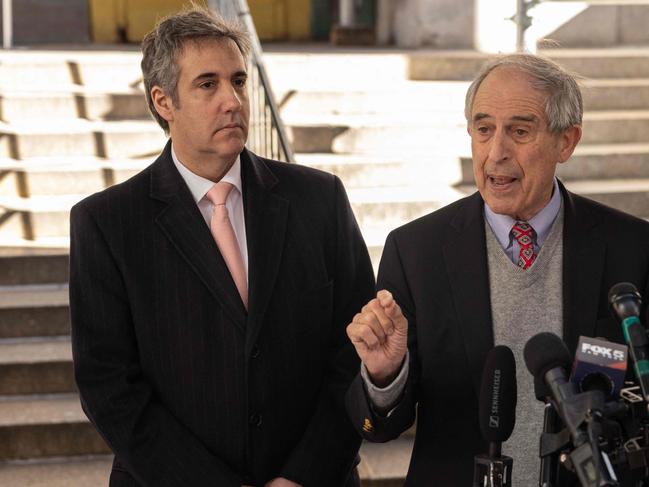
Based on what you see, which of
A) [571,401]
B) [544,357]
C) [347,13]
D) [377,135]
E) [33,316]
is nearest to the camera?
[571,401]

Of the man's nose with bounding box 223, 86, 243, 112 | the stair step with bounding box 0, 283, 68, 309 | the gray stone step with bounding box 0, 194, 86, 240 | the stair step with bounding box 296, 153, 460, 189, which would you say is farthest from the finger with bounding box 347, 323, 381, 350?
the stair step with bounding box 296, 153, 460, 189

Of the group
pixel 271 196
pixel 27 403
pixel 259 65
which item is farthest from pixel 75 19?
pixel 271 196

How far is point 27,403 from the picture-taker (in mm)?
5980

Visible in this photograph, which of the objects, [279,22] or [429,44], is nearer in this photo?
[429,44]

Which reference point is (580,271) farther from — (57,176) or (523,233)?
(57,176)

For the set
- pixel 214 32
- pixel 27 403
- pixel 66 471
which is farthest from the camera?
pixel 27 403

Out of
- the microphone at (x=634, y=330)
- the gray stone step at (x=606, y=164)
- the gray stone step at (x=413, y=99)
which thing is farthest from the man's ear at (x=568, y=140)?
the gray stone step at (x=413, y=99)

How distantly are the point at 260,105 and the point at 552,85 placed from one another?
415 cm

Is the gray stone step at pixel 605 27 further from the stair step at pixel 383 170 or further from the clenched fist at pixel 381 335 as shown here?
the clenched fist at pixel 381 335

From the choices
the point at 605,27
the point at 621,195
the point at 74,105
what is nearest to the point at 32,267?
the point at 74,105

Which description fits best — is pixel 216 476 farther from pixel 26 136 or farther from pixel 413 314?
pixel 26 136

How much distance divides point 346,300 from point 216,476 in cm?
64

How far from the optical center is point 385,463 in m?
5.50

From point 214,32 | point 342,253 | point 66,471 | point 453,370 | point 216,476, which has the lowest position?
point 66,471
